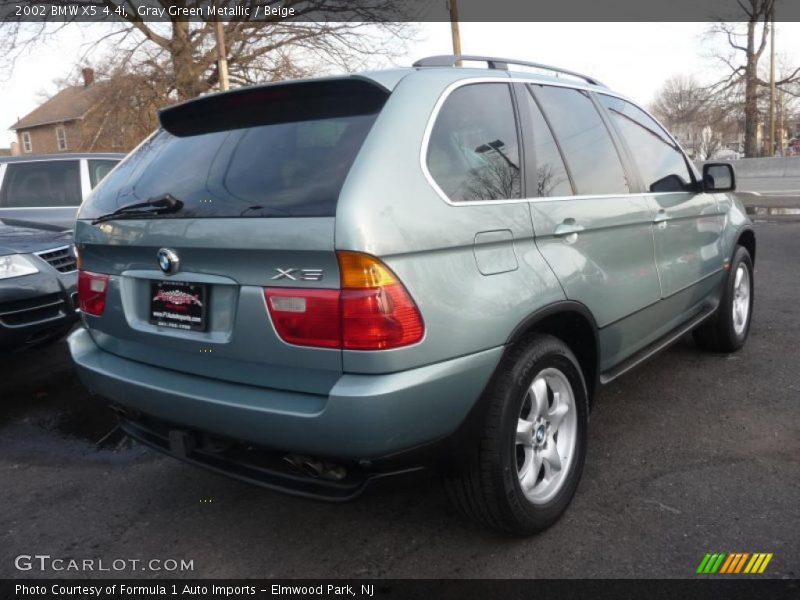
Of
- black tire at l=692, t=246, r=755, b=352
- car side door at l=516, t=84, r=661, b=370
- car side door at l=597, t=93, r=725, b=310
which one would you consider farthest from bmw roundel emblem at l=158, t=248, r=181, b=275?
black tire at l=692, t=246, r=755, b=352

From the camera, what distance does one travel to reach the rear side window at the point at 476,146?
2.29 m

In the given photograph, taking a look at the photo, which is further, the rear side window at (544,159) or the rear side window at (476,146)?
the rear side window at (544,159)

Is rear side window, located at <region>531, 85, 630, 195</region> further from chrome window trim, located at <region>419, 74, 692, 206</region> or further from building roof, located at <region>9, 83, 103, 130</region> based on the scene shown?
building roof, located at <region>9, 83, 103, 130</region>

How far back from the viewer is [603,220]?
2959 mm

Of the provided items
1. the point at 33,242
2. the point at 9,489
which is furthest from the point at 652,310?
the point at 33,242

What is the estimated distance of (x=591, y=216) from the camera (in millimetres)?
2875

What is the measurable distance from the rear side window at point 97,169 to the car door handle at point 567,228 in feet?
19.9

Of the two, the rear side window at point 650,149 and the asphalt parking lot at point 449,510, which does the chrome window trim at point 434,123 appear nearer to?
the rear side window at point 650,149

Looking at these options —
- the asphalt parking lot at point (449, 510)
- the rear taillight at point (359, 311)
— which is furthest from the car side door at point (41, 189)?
the rear taillight at point (359, 311)

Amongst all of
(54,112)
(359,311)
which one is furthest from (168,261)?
(54,112)

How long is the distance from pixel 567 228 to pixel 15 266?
3.78 meters

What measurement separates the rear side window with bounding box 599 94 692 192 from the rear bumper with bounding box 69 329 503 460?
1.87 meters

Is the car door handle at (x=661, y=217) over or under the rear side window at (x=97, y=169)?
under
